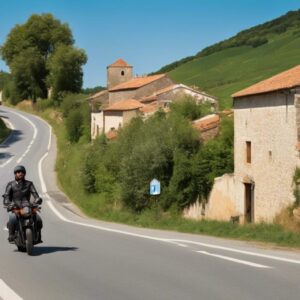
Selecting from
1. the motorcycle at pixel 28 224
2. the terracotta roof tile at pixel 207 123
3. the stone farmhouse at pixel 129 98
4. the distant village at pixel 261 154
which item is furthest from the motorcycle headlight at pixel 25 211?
the stone farmhouse at pixel 129 98

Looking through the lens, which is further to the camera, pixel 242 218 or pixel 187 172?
pixel 187 172

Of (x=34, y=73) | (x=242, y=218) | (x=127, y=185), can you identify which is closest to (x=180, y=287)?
(x=242, y=218)

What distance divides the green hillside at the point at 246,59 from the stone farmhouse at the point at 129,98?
44.6 feet

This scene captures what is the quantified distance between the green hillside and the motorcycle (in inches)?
2606

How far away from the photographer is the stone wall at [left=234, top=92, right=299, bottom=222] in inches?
853

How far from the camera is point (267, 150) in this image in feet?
77.7

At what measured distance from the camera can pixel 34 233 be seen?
444 inches

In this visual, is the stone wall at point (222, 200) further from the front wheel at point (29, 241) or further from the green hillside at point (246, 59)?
the green hillside at point (246, 59)

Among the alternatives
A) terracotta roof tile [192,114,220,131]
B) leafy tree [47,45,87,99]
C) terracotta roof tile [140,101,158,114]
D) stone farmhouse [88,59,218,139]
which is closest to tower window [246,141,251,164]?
terracotta roof tile [192,114,220,131]

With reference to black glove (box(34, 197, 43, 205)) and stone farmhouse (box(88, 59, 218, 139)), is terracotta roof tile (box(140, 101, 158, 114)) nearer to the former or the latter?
stone farmhouse (box(88, 59, 218, 139))

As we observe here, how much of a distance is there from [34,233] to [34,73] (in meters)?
89.0

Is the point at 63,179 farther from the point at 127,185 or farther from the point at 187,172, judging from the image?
the point at 187,172

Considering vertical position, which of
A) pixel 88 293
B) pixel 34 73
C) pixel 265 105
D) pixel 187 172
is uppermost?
pixel 34 73

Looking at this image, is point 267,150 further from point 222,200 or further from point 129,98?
point 129,98
